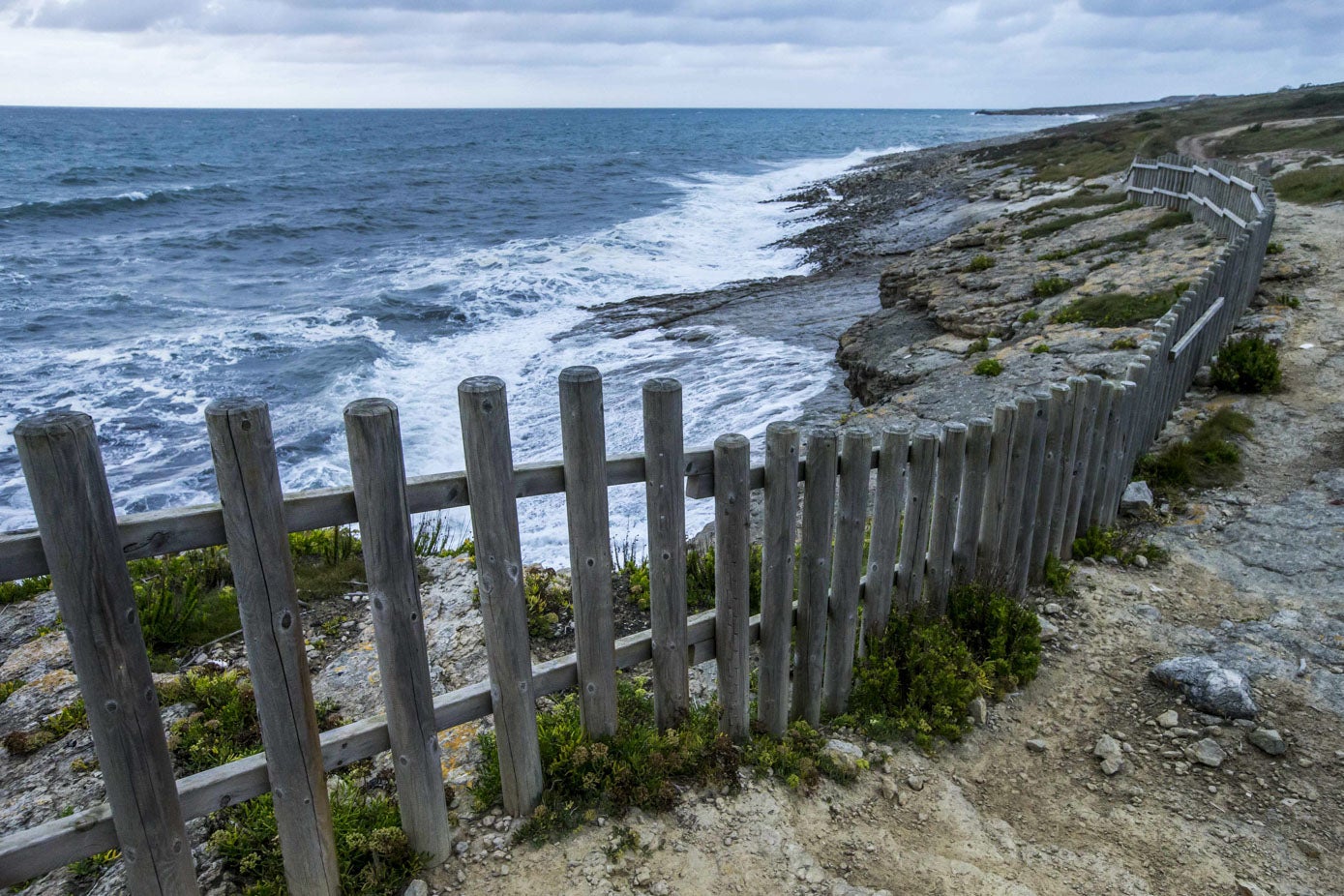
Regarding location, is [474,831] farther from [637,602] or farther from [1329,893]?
[1329,893]

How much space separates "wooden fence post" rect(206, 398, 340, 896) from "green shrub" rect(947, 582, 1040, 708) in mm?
3421

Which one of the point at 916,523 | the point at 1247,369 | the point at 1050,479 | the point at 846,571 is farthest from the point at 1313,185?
the point at 846,571

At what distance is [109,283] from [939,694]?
28.8 m

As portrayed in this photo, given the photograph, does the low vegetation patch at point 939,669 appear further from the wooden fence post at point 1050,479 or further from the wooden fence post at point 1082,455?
the wooden fence post at point 1082,455

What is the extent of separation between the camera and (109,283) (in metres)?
25.5

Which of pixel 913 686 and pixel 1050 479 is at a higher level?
pixel 1050 479

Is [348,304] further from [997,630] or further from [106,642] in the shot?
[106,642]

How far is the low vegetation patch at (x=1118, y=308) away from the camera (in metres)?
10.4

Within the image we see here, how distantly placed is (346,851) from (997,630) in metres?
3.54

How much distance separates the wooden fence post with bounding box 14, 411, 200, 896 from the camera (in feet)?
7.06

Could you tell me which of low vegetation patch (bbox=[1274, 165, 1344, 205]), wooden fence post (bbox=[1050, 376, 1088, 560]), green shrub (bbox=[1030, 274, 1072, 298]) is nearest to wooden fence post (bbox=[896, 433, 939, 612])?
wooden fence post (bbox=[1050, 376, 1088, 560])

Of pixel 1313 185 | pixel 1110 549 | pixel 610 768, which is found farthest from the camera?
pixel 1313 185

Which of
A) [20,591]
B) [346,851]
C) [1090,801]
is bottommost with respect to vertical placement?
[1090,801]

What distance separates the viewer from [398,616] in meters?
2.83
